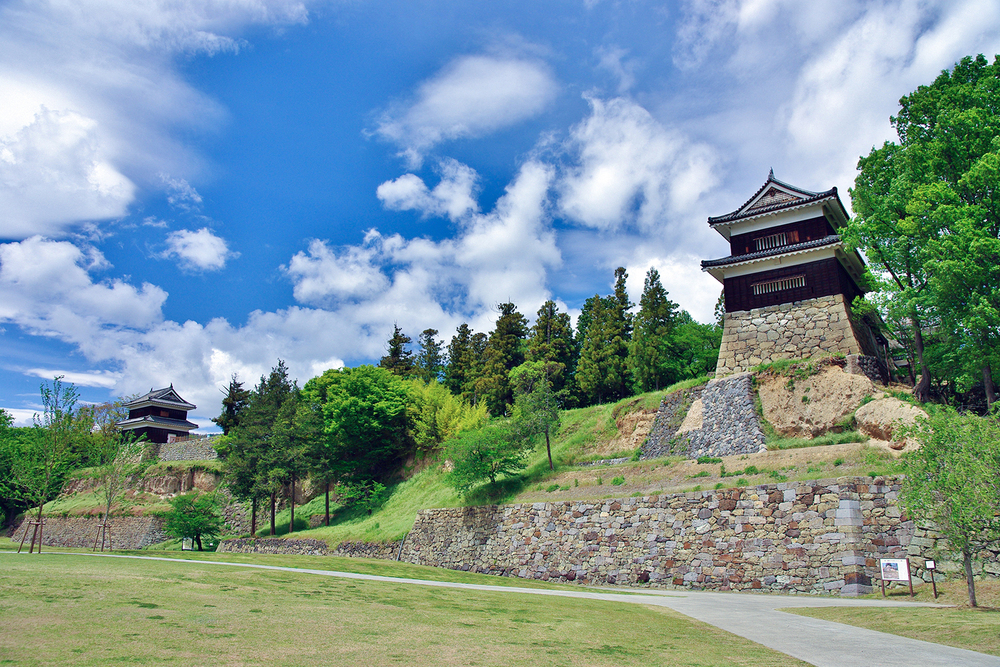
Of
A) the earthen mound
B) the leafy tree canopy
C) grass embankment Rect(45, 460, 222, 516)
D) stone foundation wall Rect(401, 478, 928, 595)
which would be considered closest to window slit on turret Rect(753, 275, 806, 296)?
the earthen mound

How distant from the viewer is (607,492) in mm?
23094

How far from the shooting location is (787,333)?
2812 centimetres

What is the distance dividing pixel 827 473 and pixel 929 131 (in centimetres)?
1557

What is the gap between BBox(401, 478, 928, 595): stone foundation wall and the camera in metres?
16.5

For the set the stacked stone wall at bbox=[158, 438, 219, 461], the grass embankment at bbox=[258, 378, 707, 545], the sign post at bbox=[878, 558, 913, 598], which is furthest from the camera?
the stacked stone wall at bbox=[158, 438, 219, 461]

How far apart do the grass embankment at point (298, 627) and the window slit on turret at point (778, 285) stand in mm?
21977

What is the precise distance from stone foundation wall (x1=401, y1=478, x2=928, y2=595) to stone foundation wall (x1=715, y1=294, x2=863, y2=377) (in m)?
11.3

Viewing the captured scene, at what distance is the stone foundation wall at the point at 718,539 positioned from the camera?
1645 centimetres

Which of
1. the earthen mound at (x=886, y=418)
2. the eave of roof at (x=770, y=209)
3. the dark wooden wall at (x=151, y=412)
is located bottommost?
the earthen mound at (x=886, y=418)

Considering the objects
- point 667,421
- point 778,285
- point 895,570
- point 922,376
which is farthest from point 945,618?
point 778,285

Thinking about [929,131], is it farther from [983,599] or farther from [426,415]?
[426,415]

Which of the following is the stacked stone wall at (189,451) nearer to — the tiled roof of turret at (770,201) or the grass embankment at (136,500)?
the grass embankment at (136,500)

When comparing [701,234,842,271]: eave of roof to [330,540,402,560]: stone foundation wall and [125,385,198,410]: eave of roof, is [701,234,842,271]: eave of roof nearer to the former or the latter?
[330,540,402,560]: stone foundation wall

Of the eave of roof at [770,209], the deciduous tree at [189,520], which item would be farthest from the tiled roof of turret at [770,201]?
the deciduous tree at [189,520]
